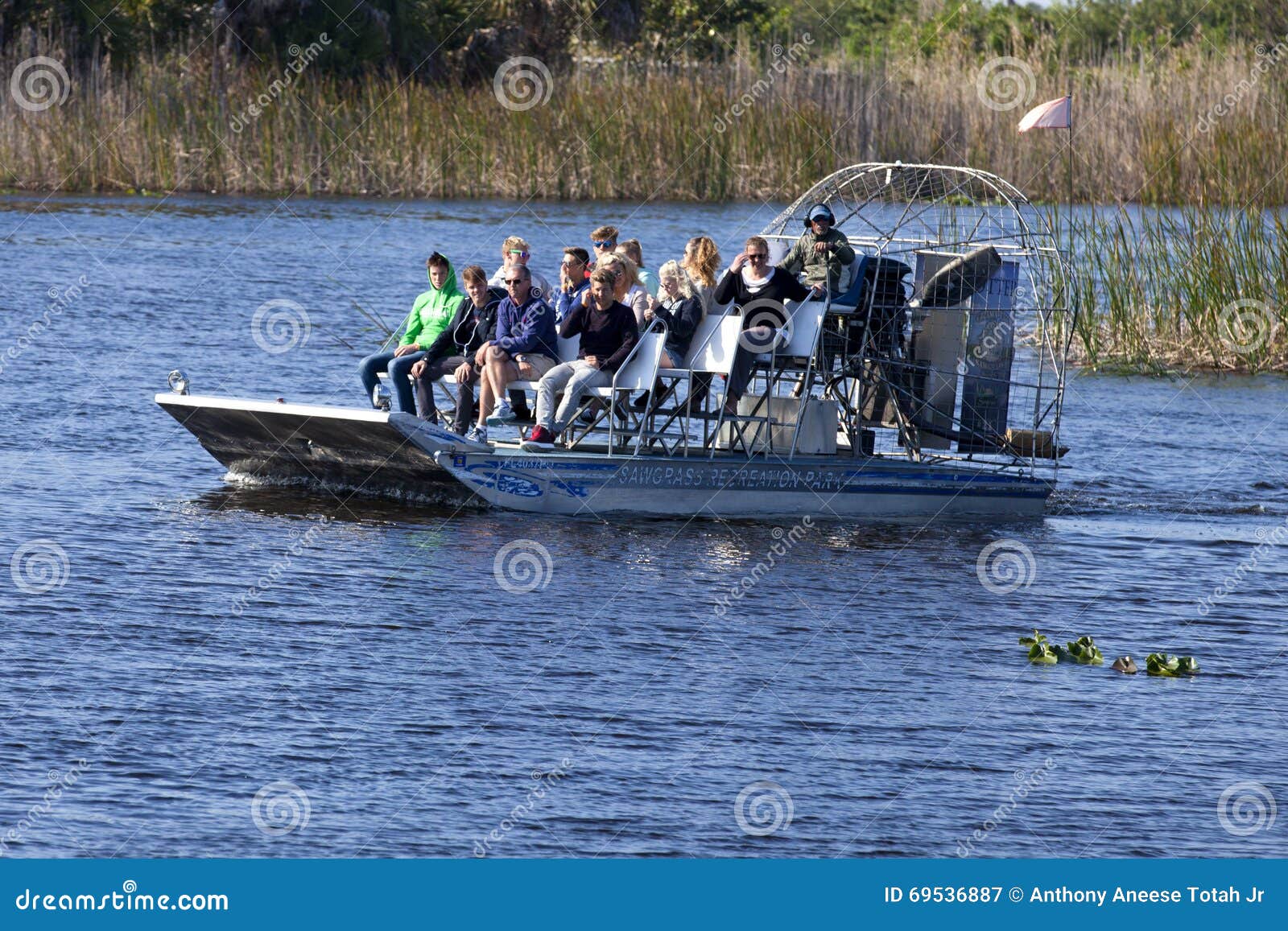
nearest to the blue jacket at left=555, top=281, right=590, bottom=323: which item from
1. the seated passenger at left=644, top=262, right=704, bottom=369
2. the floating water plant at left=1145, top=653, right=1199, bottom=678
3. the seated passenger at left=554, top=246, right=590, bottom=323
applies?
the seated passenger at left=554, top=246, right=590, bottom=323

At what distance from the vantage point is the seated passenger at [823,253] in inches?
597

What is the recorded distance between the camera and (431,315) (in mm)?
15641

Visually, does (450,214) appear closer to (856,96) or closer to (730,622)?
(856,96)

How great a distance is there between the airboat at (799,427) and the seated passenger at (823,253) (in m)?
0.15

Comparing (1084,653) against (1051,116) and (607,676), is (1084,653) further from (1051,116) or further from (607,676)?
(1051,116)

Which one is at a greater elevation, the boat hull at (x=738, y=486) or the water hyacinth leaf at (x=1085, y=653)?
the boat hull at (x=738, y=486)

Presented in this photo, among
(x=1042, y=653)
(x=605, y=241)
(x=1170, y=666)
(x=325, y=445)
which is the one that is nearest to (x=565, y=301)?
(x=605, y=241)

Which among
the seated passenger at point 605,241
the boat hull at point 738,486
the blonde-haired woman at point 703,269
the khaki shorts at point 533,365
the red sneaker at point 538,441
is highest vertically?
the seated passenger at point 605,241

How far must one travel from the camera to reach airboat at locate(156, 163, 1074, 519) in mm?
14906

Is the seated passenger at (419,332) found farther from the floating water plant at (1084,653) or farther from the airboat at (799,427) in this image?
the floating water plant at (1084,653)

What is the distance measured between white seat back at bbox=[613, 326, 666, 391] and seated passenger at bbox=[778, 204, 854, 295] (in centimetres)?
123

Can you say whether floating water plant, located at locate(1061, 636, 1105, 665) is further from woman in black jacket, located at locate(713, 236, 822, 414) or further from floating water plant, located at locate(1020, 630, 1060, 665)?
woman in black jacket, located at locate(713, 236, 822, 414)

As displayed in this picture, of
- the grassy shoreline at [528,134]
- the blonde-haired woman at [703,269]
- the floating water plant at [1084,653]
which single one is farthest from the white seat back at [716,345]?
the grassy shoreline at [528,134]

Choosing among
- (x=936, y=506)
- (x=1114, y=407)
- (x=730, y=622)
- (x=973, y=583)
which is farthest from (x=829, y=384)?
(x=1114, y=407)
